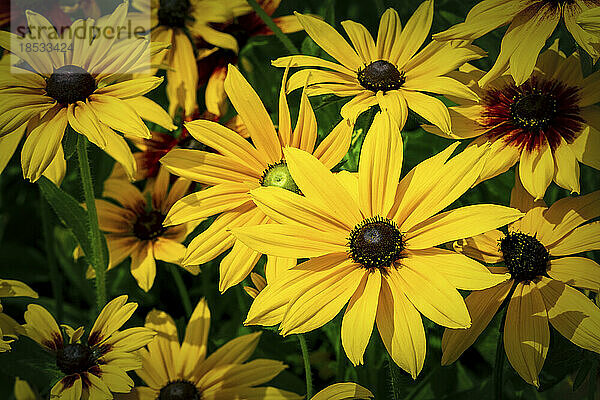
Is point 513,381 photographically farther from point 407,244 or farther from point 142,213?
point 142,213

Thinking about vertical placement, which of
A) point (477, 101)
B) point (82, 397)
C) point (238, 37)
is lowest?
point (82, 397)

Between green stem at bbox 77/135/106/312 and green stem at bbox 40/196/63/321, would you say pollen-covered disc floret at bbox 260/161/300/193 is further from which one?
green stem at bbox 40/196/63/321

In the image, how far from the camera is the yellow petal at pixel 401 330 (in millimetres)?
647

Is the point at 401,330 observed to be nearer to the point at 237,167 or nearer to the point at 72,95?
the point at 237,167

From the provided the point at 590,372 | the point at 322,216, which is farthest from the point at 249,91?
the point at 590,372

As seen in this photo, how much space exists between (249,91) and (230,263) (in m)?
0.21

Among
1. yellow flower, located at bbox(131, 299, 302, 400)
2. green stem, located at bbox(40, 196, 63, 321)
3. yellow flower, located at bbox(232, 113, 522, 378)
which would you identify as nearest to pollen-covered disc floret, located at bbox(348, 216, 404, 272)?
yellow flower, located at bbox(232, 113, 522, 378)

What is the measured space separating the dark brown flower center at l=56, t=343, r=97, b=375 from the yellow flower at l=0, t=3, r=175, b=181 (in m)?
0.21

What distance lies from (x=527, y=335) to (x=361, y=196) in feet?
0.74

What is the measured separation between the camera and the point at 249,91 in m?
0.82

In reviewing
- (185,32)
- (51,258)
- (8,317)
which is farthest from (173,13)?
(8,317)

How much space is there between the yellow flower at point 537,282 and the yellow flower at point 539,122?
5 cm

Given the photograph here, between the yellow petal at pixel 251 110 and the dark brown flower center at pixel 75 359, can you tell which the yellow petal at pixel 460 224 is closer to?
the yellow petal at pixel 251 110

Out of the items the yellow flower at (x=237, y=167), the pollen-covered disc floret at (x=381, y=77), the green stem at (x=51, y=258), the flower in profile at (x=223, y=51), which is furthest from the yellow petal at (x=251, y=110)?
the green stem at (x=51, y=258)
